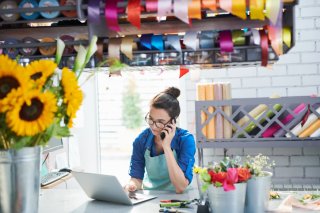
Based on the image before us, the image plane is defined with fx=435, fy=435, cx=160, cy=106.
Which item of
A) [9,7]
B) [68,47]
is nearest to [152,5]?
[68,47]

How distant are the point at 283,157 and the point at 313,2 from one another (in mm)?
1184

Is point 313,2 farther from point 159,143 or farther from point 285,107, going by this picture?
point 159,143

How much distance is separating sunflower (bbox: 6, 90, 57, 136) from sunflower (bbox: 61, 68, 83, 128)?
76 mm

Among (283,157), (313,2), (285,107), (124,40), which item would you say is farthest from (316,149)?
(124,40)

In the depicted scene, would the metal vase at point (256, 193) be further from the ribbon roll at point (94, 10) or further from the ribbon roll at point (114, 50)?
the ribbon roll at point (94, 10)

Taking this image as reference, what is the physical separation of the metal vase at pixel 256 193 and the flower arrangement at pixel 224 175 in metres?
0.05

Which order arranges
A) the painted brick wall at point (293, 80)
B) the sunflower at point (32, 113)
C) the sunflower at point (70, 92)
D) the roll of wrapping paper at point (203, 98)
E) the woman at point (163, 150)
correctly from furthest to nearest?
the painted brick wall at point (293, 80) → the roll of wrapping paper at point (203, 98) → the woman at point (163, 150) → the sunflower at point (70, 92) → the sunflower at point (32, 113)

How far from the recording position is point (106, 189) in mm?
1917

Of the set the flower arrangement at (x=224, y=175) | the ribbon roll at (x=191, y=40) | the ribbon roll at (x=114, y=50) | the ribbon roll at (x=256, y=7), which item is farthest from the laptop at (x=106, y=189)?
the ribbon roll at (x=256, y=7)

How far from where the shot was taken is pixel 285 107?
2.83 meters

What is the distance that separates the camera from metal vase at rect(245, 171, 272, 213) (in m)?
1.66

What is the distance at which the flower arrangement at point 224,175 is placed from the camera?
1.58 metres

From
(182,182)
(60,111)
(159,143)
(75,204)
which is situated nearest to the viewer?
(60,111)

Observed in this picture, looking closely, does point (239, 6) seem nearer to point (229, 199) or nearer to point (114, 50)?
point (114, 50)
